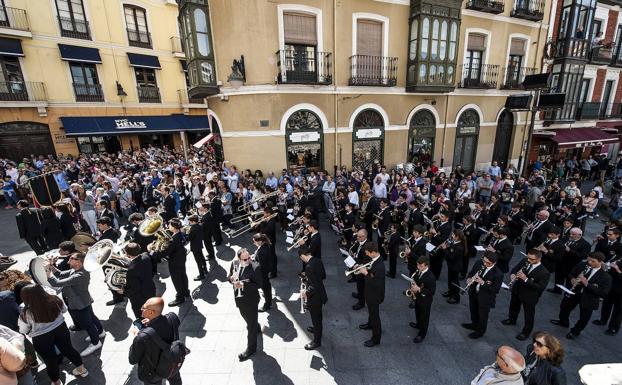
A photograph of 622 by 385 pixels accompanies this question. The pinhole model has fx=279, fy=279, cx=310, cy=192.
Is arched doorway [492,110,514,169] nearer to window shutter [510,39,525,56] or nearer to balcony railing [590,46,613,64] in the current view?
window shutter [510,39,525,56]

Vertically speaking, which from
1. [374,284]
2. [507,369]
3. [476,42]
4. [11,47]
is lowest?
[374,284]

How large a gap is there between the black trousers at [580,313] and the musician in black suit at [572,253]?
139cm

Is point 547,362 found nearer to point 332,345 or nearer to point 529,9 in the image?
point 332,345

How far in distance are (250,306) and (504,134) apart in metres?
19.1

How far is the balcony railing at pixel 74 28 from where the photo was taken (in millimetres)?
17578

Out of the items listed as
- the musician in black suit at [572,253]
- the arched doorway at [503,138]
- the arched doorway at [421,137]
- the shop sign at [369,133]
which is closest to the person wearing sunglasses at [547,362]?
the musician in black suit at [572,253]

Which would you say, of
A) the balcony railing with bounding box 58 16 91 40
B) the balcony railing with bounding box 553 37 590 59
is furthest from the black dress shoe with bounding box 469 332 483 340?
the balcony railing with bounding box 58 16 91 40

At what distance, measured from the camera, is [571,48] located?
16844mm

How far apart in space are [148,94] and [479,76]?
894 inches

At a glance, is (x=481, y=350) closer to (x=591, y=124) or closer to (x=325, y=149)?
(x=325, y=149)

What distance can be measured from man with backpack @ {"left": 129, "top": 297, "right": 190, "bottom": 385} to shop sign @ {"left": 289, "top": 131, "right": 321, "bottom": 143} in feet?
32.4

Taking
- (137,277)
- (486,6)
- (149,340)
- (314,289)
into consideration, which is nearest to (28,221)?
(137,277)

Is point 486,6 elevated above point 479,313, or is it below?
above

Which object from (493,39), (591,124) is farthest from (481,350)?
(591,124)
